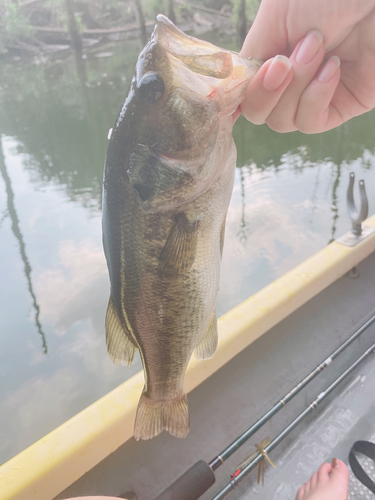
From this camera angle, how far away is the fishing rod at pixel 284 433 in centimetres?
131

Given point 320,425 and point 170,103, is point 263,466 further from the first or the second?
point 170,103

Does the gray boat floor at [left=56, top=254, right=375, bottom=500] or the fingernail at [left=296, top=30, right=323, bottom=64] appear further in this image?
the gray boat floor at [left=56, top=254, right=375, bottom=500]

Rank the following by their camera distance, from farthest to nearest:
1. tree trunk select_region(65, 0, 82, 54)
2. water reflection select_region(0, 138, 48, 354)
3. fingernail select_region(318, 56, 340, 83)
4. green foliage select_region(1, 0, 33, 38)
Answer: green foliage select_region(1, 0, 33, 38)
tree trunk select_region(65, 0, 82, 54)
water reflection select_region(0, 138, 48, 354)
fingernail select_region(318, 56, 340, 83)

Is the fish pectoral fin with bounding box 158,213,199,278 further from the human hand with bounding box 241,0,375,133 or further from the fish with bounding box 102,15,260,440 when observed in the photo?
the human hand with bounding box 241,0,375,133

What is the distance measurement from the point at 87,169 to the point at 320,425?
5266 mm

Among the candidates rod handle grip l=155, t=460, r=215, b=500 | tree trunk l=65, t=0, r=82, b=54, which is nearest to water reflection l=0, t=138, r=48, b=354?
rod handle grip l=155, t=460, r=215, b=500

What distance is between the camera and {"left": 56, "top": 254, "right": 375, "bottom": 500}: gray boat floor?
4.63 ft

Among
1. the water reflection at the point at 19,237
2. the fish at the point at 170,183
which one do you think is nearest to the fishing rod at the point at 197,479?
the fish at the point at 170,183

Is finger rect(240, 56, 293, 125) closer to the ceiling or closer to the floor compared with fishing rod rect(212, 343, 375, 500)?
closer to the ceiling

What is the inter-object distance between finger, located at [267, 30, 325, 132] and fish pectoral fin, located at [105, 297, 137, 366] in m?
0.68

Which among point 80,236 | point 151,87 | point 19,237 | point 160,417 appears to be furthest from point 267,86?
point 19,237

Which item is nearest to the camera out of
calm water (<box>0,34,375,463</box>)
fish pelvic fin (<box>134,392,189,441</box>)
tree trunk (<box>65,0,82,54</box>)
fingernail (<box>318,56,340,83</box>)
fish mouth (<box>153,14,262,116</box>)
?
fish mouth (<box>153,14,262,116</box>)

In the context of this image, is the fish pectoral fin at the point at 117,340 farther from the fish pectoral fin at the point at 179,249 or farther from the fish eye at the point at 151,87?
the fish eye at the point at 151,87

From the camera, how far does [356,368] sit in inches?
69.7
